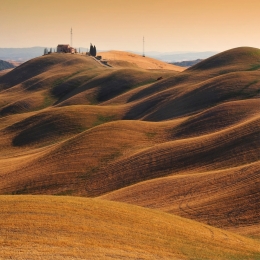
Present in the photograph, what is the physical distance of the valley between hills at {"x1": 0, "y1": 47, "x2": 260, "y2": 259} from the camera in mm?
24703

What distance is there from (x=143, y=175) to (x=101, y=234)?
2257cm

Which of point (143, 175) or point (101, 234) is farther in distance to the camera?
point (143, 175)

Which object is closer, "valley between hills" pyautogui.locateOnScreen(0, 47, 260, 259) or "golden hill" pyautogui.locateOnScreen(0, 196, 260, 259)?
"golden hill" pyautogui.locateOnScreen(0, 196, 260, 259)

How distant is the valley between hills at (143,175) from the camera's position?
24703 mm

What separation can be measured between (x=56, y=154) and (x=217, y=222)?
29.9 m

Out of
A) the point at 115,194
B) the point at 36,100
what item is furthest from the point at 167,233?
the point at 36,100

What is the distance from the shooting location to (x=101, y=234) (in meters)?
24.9

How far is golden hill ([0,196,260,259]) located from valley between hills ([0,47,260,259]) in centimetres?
8

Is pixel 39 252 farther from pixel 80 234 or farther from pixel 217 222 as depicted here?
pixel 217 222

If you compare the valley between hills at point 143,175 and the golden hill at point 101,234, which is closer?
the golden hill at point 101,234

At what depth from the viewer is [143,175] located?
1857 inches

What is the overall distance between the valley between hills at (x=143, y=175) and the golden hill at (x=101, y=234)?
0.25 ft

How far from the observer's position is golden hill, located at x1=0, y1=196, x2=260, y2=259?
22.5m

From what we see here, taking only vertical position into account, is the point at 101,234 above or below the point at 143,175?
above
